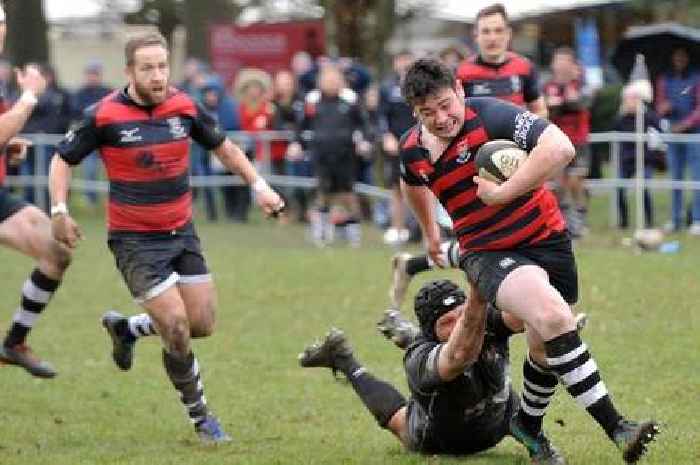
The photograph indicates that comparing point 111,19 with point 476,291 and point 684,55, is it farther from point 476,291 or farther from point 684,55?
point 476,291

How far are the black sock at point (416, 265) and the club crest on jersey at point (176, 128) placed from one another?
134 inches

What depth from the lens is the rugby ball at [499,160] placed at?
7.52 meters

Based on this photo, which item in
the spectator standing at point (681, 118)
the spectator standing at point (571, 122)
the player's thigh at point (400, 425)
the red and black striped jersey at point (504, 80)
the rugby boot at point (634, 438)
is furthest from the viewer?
the spectator standing at point (681, 118)

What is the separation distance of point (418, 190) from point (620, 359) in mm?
3315

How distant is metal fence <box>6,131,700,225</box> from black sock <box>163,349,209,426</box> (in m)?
9.75

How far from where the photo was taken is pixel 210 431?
30.6ft

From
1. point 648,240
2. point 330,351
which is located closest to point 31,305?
point 330,351

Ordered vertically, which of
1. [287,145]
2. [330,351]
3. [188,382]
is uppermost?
[330,351]

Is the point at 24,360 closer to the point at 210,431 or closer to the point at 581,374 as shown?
the point at 210,431

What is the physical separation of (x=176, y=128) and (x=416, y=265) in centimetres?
347

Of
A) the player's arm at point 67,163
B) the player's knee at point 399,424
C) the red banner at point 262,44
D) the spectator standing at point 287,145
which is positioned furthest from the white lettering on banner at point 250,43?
the player's knee at point 399,424

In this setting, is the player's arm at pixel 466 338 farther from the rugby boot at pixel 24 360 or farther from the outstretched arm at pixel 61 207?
the rugby boot at pixel 24 360

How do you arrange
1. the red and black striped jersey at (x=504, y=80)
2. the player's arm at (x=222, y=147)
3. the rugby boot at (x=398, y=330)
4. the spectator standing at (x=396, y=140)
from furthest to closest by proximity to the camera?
the spectator standing at (x=396, y=140)
the red and black striped jersey at (x=504, y=80)
the player's arm at (x=222, y=147)
the rugby boot at (x=398, y=330)

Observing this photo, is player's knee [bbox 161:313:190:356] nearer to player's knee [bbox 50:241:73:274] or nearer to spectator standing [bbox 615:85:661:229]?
player's knee [bbox 50:241:73:274]
